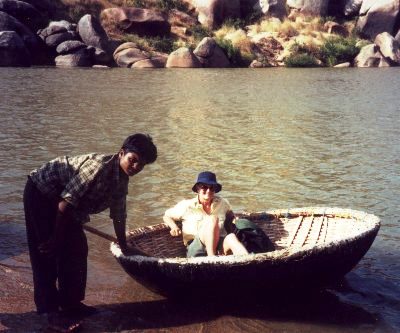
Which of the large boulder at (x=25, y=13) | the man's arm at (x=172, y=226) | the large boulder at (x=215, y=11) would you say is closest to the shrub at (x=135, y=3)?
the large boulder at (x=215, y=11)

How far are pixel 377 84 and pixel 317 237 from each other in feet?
53.8

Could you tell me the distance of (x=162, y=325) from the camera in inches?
160

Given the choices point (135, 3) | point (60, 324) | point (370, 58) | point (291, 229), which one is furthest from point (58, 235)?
point (135, 3)

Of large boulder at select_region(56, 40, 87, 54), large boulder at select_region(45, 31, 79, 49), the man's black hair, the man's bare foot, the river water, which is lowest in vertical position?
the river water

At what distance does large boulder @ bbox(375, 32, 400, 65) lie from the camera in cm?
2952

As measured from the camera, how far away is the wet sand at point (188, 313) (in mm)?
4023

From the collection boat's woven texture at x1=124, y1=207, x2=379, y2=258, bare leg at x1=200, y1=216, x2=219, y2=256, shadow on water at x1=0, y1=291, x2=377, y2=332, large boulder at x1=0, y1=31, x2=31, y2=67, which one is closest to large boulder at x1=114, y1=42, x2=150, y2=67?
large boulder at x1=0, y1=31, x2=31, y2=67

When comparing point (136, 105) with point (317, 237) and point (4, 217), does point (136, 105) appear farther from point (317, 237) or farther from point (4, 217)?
point (317, 237)

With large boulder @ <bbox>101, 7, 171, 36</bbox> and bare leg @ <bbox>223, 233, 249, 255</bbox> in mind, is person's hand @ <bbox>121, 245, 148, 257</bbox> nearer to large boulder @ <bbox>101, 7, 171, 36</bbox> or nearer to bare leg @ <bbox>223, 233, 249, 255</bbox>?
bare leg @ <bbox>223, 233, 249, 255</bbox>

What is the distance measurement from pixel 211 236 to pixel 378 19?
104ft

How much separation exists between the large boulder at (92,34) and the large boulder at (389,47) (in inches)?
515

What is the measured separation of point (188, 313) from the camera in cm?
424

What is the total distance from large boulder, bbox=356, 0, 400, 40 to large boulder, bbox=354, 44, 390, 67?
4.45 meters

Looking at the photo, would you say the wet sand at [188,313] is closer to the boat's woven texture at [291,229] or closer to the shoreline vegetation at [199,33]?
the boat's woven texture at [291,229]
